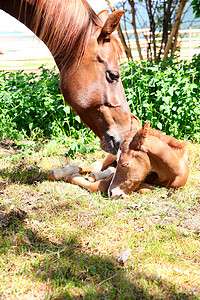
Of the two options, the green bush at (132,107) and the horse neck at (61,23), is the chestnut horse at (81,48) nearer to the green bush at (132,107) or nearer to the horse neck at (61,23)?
the horse neck at (61,23)

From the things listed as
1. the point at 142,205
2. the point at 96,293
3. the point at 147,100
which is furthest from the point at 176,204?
the point at 147,100

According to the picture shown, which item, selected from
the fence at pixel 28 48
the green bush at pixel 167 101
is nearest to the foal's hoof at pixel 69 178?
the fence at pixel 28 48

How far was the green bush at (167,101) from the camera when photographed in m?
5.19

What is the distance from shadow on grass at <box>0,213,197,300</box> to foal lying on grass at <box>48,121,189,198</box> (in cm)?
85

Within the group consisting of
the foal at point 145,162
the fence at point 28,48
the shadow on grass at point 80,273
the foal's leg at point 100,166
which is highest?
the fence at point 28,48

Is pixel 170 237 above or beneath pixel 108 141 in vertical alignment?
beneath

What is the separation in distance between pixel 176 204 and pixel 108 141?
988mm

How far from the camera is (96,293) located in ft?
6.65

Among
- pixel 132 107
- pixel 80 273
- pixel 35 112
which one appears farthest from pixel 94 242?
pixel 35 112

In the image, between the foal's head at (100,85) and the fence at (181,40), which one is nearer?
the foal's head at (100,85)

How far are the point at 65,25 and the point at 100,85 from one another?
1.78ft

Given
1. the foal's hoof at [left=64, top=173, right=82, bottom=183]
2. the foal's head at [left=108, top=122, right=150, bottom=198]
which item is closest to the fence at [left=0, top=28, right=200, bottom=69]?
the foal's head at [left=108, top=122, right=150, bottom=198]

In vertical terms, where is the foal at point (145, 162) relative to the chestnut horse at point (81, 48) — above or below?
below

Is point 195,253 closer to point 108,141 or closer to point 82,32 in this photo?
point 108,141
